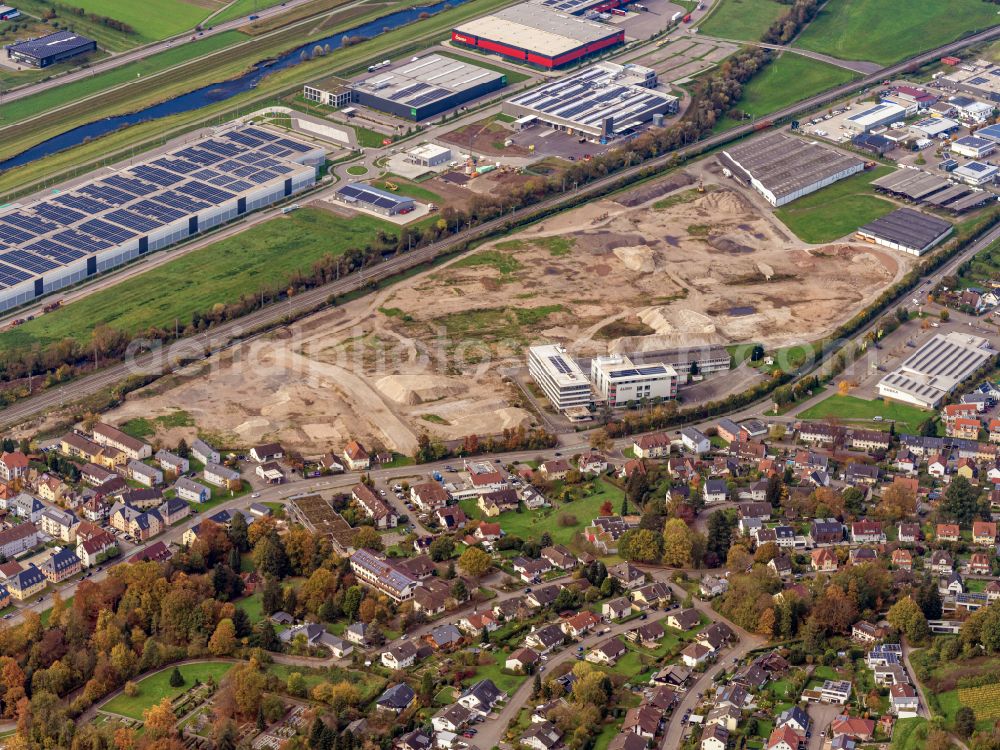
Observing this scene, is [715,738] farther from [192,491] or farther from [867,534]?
[192,491]

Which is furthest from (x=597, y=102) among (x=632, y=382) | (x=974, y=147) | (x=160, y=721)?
(x=160, y=721)

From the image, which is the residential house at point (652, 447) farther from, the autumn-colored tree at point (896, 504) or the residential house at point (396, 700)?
the residential house at point (396, 700)

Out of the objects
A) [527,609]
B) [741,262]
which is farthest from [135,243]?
[527,609]

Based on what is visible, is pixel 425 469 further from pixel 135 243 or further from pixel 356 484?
pixel 135 243

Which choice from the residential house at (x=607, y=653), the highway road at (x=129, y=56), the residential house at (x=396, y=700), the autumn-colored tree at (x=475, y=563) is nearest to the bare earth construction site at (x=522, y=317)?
the autumn-colored tree at (x=475, y=563)

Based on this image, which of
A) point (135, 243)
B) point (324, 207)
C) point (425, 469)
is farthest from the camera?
point (324, 207)

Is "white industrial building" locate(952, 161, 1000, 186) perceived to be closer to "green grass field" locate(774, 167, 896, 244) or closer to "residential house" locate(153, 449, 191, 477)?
"green grass field" locate(774, 167, 896, 244)
